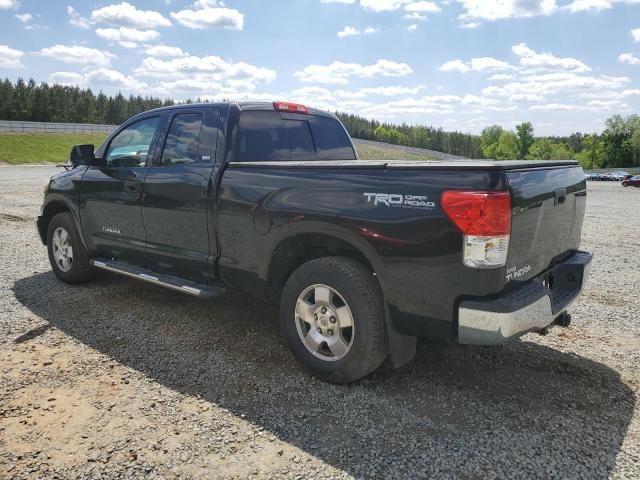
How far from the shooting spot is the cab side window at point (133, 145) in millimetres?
4883

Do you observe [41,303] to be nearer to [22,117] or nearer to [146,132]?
[146,132]

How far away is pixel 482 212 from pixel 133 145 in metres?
3.66

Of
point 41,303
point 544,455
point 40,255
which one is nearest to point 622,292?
point 544,455

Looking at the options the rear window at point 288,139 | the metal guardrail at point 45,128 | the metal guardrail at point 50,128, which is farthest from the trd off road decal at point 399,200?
the metal guardrail at point 45,128

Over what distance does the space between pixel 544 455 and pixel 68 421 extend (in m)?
2.76

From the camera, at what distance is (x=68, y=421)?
3086 millimetres

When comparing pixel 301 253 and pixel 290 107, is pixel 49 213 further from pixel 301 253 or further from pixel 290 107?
pixel 301 253

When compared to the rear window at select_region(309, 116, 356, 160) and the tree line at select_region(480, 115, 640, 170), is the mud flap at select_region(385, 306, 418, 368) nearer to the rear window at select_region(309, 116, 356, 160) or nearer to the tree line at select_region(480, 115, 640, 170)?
the rear window at select_region(309, 116, 356, 160)

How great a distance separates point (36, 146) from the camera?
54156 mm

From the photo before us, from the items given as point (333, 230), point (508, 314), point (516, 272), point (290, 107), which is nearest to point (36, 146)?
point (290, 107)

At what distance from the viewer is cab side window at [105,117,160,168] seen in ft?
16.0

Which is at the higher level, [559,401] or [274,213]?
[274,213]

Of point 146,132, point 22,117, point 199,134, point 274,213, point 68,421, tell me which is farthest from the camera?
point 22,117

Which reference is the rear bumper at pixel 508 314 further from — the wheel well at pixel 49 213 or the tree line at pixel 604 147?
the tree line at pixel 604 147
